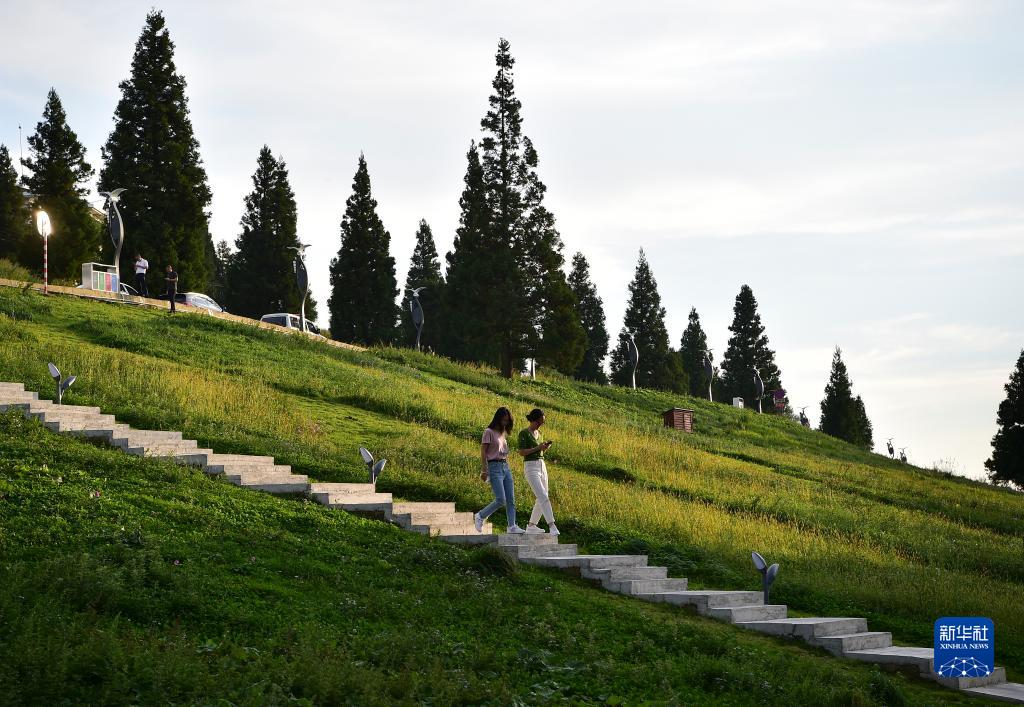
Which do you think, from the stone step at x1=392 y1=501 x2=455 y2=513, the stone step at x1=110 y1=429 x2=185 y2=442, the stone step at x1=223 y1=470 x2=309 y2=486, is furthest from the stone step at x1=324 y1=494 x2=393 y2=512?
the stone step at x1=110 y1=429 x2=185 y2=442

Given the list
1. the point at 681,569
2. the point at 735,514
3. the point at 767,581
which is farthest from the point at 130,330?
the point at 767,581

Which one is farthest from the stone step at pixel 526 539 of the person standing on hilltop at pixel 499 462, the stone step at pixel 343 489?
the stone step at pixel 343 489

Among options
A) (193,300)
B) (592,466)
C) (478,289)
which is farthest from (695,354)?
(592,466)

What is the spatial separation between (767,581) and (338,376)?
63.9ft

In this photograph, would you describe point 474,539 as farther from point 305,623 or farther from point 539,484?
point 305,623

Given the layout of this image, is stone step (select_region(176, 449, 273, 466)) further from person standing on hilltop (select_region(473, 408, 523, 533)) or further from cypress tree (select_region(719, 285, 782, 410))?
cypress tree (select_region(719, 285, 782, 410))

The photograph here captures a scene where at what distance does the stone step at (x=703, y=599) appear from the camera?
1296cm

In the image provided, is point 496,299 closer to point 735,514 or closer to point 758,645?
point 735,514

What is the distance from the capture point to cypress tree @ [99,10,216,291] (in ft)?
158

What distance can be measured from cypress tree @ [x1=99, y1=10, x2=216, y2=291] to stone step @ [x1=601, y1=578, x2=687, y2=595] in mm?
38865

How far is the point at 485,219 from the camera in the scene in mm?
46969

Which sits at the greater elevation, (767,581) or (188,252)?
(188,252)

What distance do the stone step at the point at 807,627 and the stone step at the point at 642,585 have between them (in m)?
1.46

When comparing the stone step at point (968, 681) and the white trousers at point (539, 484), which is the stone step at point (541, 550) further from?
the stone step at point (968, 681)
